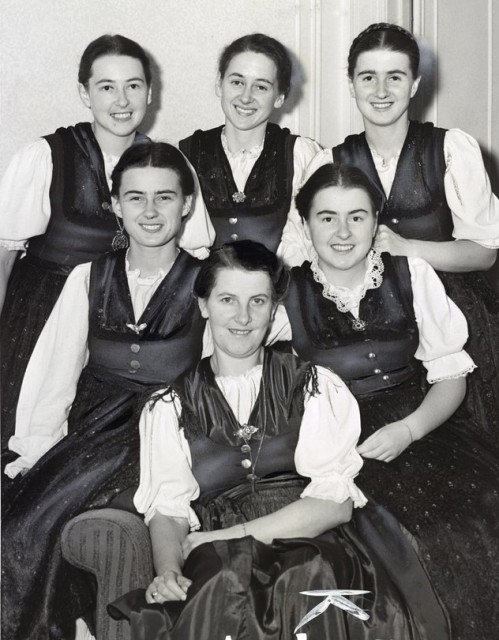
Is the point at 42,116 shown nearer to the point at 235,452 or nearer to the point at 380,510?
the point at 235,452

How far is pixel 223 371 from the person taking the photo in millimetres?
2512

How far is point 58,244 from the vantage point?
274 cm

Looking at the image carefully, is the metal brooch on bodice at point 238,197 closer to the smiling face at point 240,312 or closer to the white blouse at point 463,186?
the white blouse at point 463,186

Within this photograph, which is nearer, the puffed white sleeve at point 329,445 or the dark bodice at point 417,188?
the puffed white sleeve at point 329,445

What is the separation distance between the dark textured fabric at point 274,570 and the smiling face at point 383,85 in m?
0.68

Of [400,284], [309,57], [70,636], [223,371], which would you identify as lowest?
[70,636]

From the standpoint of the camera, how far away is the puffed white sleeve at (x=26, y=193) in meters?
2.73

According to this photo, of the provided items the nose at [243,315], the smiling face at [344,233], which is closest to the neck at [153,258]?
the nose at [243,315]

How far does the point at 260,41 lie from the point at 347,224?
53cm

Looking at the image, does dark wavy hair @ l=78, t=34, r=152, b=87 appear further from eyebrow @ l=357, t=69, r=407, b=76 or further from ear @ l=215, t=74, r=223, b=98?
eyebrow @ l=357, t=69, r=407, b=76

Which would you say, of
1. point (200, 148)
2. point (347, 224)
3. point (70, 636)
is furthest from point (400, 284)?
point (70, 636)

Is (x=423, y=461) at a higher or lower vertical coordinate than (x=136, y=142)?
lower

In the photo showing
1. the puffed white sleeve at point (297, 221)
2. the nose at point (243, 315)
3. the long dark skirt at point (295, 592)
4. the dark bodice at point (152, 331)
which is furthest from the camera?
the puffed white sleeve at point (297, 221)

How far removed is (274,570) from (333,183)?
0.93m
